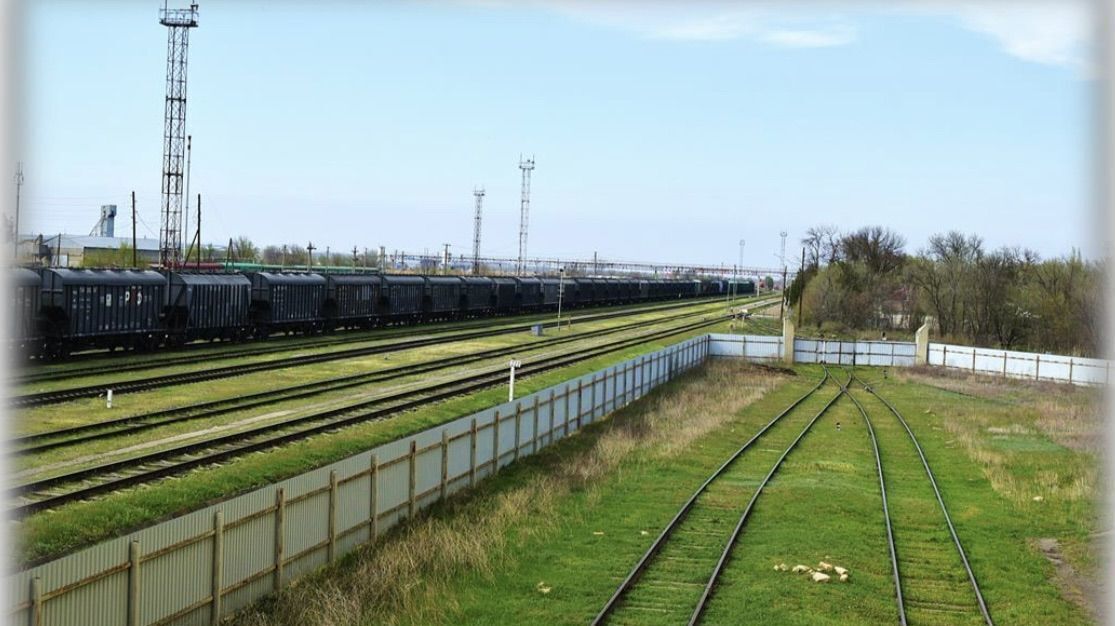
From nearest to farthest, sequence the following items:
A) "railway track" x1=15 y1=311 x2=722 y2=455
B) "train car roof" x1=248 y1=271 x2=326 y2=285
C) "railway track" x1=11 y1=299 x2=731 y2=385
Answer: "railway track" x1=15 y1=311 x2=722 y2=455
"railway track" x1=11 y1=299 x2=731 y2=385
"train car roof" x1=248 y1=271 x2=326 y2=285

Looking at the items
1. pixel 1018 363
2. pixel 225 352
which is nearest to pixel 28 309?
pixel 225 352

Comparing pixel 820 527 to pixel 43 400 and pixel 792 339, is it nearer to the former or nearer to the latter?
pixel 43 400

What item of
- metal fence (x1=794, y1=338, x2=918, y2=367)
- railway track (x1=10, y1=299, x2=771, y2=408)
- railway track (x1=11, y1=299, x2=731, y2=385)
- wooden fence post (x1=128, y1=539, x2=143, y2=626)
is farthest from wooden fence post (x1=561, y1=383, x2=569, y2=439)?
metal fence (x1=794, y1=338, x2=918, y2=367)

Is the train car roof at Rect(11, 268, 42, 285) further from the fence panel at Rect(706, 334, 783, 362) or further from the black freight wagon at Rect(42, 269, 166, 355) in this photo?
the fence panel at Rect(706, 334, 783, 362)

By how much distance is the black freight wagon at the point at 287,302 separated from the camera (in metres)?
49.6

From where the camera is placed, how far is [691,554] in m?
18.5

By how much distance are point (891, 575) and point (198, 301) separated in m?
33.4

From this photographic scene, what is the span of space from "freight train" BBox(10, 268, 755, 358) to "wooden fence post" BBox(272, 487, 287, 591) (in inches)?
542

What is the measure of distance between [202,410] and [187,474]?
7831mm

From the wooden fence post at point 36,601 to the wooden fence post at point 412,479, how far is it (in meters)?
9.07

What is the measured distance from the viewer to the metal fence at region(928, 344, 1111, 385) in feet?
169

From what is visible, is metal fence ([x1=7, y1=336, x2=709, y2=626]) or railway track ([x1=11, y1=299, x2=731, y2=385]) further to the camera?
railway track ([x1=11, y1=299, x2=731, y2=385])

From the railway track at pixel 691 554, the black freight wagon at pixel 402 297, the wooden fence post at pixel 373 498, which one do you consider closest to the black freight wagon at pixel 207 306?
the black freight wagon at pixel 402 297

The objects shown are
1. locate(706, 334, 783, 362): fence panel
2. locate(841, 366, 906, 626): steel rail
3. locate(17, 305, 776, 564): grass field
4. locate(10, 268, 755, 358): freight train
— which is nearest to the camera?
locate(841, 366, 906, 626): steel rail
